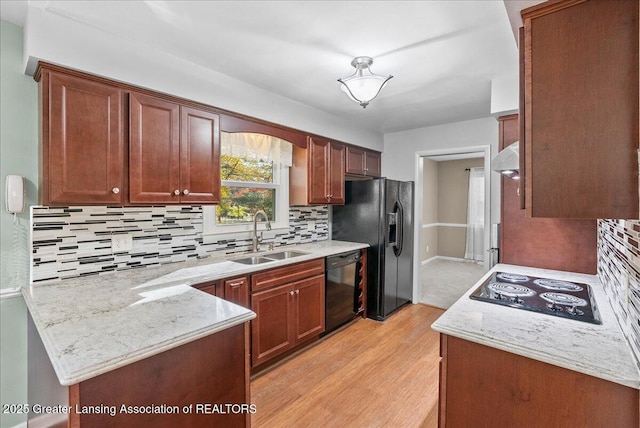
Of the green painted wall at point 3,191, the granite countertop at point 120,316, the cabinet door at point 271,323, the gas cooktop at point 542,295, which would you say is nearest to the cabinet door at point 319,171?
the cabinet door at point 271,323

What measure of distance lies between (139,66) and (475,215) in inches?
263

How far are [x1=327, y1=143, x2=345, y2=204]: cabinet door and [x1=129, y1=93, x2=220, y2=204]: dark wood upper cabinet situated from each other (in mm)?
1410

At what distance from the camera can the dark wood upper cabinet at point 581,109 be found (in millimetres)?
996

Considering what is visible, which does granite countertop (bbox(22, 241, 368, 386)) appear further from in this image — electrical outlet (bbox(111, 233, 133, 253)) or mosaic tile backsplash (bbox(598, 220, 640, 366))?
mosaic tile backsplash (bbox(598, 220, 640, 366))

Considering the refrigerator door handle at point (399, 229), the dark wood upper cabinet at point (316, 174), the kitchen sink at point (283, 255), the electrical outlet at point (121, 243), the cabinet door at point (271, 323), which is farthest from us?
the refrigerator door handle at point (399, 229)

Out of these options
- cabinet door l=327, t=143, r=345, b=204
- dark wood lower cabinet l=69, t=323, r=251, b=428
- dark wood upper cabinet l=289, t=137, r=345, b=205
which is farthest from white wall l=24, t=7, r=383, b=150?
dark wood lower cabinet l=69, t=323, r=251, b=428

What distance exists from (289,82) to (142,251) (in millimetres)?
1774

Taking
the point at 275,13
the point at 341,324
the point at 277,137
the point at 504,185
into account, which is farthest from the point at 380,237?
the point at 275,13

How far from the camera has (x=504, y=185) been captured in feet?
8.42

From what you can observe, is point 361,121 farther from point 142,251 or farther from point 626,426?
point 626,426

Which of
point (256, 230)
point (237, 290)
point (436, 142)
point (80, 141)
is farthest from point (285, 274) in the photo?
point (436, 142)

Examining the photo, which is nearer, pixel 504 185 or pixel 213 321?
pixel 213 321

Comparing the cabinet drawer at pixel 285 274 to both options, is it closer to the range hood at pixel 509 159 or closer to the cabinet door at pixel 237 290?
the cabinet door at pixel 237 290

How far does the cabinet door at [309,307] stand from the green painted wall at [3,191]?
1788mm
